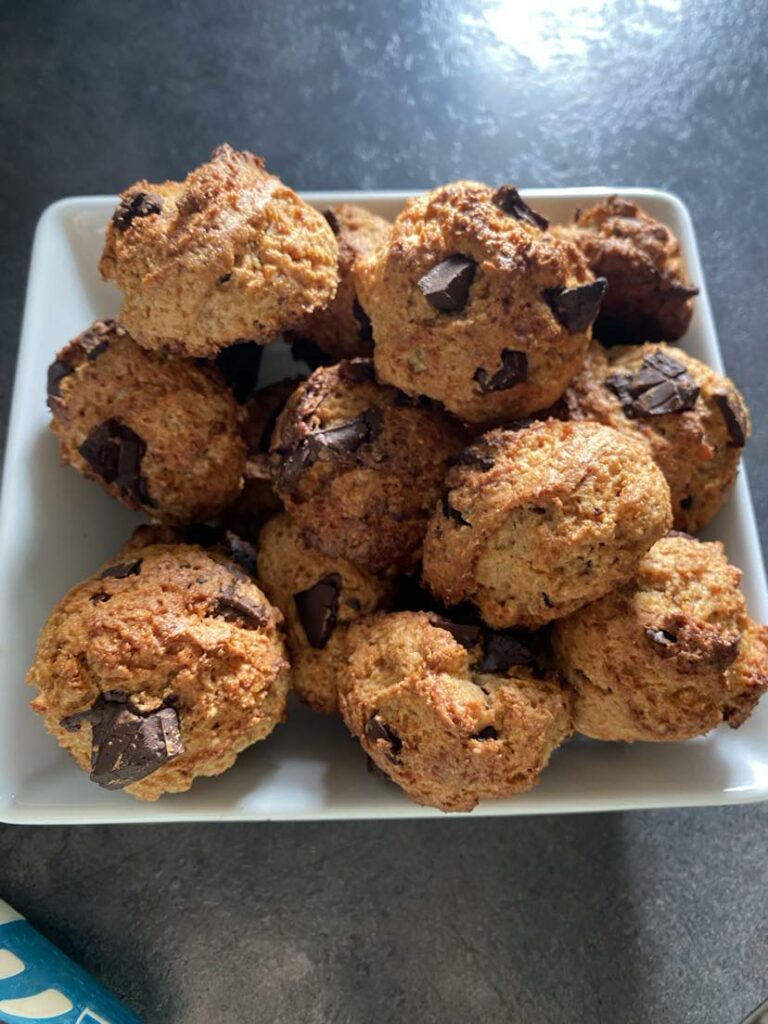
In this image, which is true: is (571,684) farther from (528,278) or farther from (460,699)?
(528,278)

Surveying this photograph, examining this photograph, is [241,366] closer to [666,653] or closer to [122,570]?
[122,570]

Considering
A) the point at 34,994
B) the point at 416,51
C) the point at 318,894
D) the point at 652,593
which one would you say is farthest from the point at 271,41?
the point at 34,994

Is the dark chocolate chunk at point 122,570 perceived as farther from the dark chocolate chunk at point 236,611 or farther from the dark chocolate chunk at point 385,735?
the dark chocolate chunk at point 385,735

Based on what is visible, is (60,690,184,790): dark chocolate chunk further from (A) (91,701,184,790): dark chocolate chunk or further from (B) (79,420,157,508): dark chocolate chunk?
(B) (79,420,157,508): dark chocolate chunk

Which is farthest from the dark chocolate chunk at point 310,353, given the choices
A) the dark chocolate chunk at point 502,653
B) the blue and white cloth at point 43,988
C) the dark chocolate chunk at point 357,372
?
the blue and white cloth at point 43,988

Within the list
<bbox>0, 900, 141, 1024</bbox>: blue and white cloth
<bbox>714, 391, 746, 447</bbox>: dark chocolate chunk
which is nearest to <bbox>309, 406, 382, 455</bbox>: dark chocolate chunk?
<bbox>714, 391, 746, 447</bbox>: dark chocolate chunk

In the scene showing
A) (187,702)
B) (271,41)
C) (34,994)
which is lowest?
(34,994)
